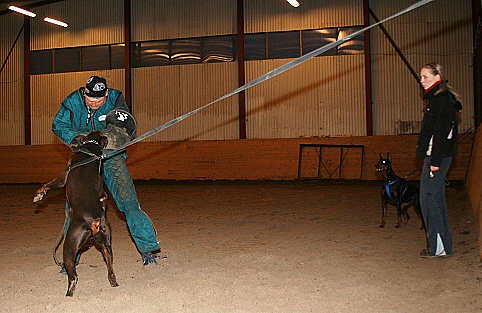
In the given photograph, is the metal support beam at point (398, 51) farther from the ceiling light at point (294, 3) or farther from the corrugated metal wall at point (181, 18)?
the corrugated metal wall at point (181, 18)

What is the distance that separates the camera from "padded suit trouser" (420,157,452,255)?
465 centimetres

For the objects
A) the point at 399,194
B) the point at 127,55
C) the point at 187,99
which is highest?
the point at 127,55

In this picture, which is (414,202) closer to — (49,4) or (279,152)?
(279,152)

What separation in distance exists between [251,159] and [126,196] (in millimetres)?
12403

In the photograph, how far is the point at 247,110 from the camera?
17.7 m

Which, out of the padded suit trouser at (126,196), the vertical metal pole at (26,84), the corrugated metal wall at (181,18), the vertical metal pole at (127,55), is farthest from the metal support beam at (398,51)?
the padded suit trouser at (126,196)

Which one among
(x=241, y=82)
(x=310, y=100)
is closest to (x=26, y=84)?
(x=241, y=82)

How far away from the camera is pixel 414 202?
686 centimetres

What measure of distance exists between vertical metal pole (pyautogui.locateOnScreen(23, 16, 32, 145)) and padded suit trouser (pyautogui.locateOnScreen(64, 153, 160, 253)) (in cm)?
1696

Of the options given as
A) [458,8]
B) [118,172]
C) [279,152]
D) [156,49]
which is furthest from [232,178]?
[118,172]

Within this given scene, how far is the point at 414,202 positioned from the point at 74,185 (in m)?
4.77

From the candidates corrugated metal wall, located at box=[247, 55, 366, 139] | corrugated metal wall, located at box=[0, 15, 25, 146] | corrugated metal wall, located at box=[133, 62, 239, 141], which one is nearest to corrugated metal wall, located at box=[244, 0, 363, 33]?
corrugated metal wall, located at box=[247, 55, 366, 139]

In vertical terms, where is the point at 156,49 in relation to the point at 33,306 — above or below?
above

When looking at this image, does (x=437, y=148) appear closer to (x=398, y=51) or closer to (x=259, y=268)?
(x=259, y=268)
